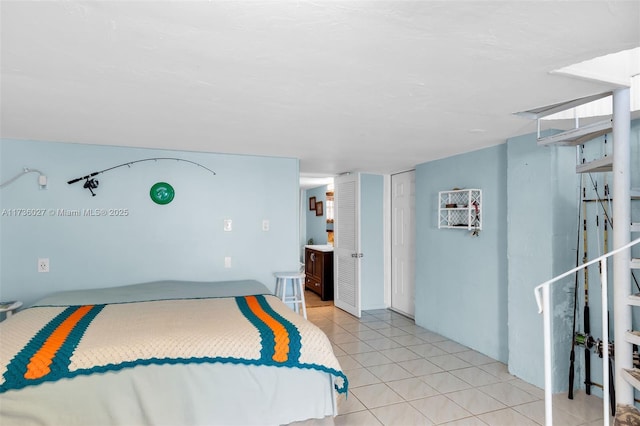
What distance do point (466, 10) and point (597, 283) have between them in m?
2.64

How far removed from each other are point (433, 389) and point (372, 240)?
2739mm

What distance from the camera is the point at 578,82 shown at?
1.95m

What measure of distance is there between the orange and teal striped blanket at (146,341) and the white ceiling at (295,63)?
1.39 metres

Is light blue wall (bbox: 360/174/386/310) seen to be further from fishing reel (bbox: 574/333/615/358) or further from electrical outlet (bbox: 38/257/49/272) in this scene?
electrical outlet (bbox: 38/257/49/272)

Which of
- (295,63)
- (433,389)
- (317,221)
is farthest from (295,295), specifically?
(317,221)

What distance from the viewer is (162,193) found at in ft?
12.2

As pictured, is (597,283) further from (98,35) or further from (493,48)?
(98,35)

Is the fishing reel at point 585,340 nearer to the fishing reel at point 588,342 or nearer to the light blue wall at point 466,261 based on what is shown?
the fishing reel at point 588,342

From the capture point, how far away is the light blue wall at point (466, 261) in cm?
361

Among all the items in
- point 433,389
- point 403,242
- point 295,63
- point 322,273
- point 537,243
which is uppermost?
point 295,63

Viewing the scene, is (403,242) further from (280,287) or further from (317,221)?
(317,221)

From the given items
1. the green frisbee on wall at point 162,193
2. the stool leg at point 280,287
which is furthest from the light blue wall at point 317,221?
the green frisbee on wall at point 162,193

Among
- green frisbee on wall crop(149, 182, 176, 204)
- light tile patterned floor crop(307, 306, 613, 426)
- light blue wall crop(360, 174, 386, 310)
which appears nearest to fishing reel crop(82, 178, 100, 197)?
green frisbee on wall crop(149, 182, 176, 204)

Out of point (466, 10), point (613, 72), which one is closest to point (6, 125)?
point (466, 10)
